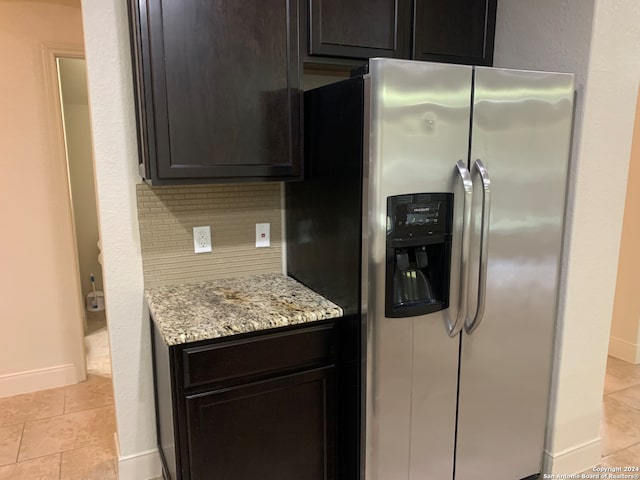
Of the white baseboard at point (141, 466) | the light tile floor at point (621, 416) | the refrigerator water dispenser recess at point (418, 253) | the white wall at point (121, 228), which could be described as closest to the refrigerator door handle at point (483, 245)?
the refrigerator water dispenser recess at point (418, 253)

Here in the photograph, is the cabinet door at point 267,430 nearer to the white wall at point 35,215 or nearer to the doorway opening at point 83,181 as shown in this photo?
the white wall at point 35,215

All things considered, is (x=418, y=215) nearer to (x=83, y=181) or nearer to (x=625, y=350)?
(x=625, y=350)

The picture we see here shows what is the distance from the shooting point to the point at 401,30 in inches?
77.9

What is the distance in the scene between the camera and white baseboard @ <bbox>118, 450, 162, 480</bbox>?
7.13 feet

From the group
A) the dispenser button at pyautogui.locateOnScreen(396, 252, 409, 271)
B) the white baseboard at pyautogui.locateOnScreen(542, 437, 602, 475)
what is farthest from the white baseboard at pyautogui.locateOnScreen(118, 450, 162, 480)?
the white baseboard at pyautogui.locateOnScreen(542, 437, 602, 475)

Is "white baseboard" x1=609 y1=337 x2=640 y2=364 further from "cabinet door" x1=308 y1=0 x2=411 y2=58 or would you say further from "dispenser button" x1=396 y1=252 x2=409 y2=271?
"cabinet door" x1=308 y1=0 x2=411 y2=58

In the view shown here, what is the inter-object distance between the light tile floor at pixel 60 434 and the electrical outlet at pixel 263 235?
1.27 m

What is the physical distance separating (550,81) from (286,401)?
1548mm

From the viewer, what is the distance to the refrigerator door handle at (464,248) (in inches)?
66.2

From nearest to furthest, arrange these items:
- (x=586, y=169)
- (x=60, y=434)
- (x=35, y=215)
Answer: (x=586, y=169) → (x=60, y=434) → (x=35, y=215)

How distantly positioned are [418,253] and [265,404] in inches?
31.0

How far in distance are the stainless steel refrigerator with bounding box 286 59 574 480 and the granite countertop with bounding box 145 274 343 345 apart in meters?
0.12

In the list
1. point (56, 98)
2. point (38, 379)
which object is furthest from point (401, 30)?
point (38, 379)

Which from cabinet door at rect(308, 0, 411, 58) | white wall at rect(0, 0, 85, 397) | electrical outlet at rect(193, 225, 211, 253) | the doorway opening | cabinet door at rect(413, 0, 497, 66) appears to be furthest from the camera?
the doorway opening
